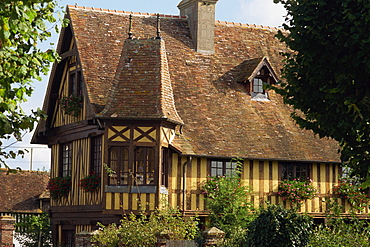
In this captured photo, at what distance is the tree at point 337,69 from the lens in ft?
40.1

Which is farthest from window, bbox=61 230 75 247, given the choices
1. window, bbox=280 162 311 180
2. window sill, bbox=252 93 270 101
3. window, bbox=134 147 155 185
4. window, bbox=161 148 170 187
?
window sill, bbox=252 93 270 101

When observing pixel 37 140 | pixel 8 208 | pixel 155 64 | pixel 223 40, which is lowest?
pixel 8 208

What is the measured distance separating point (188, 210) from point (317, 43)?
11.0 meters

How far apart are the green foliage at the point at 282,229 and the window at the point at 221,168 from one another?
24.3 feet

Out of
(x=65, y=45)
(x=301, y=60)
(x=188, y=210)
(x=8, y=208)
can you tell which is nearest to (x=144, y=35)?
(x=65, y=45)

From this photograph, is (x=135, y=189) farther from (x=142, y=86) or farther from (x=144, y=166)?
(x=142, y=86)

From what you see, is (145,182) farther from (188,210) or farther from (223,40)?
(223,40)

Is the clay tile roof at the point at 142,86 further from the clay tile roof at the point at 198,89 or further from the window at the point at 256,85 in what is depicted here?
the window at the point at 256,85

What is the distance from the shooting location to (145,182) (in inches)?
867

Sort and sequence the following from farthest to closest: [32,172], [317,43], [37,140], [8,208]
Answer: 1. [32,172]
2. [8,208]
3. [37,140]
4. [317,43]

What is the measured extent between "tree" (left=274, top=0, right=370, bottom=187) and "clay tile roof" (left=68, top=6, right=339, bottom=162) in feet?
30.1

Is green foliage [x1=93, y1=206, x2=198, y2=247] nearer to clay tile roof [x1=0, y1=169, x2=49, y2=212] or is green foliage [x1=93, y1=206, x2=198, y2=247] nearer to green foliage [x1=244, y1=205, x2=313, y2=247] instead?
green foliage [x1=244, y1=205, x2=313, y2=247]

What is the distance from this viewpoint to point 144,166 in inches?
874

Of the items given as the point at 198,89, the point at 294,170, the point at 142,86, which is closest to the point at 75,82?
the point at 142,86
